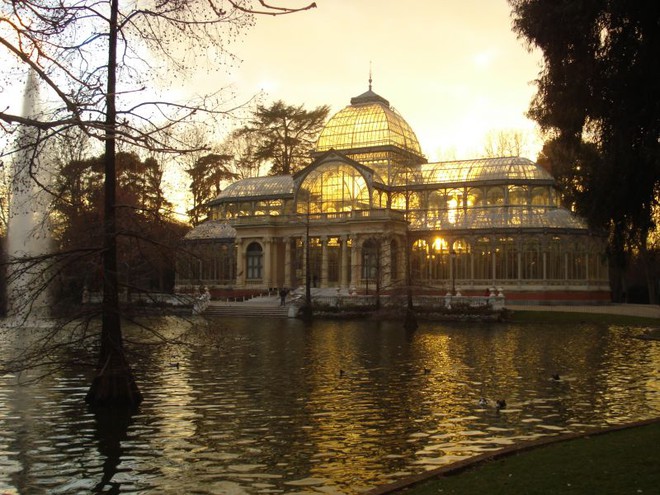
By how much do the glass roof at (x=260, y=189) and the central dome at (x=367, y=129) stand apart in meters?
5.17

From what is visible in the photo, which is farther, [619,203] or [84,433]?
[619,203]

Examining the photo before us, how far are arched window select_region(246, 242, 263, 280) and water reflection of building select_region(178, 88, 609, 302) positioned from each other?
9 centimetres

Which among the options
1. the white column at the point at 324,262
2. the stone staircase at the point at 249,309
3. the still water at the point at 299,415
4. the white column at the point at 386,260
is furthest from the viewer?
the white column at the point at 324,262

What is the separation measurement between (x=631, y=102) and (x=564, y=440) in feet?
26.9

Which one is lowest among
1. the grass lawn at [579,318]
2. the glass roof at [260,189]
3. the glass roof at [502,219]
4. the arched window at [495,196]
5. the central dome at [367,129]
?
the grass lawn at [579,318]

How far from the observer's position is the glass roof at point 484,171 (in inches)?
2362

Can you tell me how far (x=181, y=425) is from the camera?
12.7m

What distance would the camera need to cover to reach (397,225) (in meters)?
60.6

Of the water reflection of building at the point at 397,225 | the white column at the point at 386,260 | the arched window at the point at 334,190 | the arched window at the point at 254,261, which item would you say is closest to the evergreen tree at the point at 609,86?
the water reflection of building at the point at 397,225

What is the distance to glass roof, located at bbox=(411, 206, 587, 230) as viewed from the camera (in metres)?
56.8

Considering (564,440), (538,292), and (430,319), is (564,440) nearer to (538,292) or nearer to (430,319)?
(430,319)

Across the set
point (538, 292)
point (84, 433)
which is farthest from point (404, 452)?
point (538, 292)

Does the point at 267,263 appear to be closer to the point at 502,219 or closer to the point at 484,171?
the point at 484,171

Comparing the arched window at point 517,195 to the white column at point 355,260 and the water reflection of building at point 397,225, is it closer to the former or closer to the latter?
the water reflection of building at point 397,225
